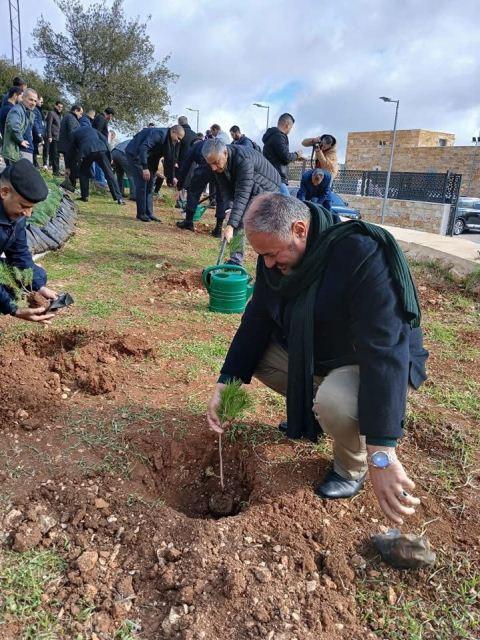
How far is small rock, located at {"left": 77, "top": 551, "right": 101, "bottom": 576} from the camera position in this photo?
6.15 ft

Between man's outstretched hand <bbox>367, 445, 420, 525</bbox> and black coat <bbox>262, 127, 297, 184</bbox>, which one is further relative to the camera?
black coat <bbox>262, 127, 297, 184</bbox>

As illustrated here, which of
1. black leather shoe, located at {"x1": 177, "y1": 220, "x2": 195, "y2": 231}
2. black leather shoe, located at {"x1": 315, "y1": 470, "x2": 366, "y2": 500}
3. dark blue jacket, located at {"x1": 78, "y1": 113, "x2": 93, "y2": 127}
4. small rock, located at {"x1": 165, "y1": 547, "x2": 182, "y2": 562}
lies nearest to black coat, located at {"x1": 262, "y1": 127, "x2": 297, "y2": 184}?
black leather shoe, located at {"x1": 177, "y1": 220, "x2": 195, "y2": 231}

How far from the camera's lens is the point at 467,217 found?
18.2 meters

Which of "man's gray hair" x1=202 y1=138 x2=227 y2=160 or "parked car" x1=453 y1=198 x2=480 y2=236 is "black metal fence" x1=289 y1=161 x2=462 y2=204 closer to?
"parked car" x1=453 y1=198 x2=480 y2=236

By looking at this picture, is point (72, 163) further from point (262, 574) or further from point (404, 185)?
point (404, 185)

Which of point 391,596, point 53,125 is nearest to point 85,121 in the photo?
point 53,125

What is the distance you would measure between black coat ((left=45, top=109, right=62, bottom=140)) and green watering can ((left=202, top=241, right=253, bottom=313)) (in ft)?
29.8

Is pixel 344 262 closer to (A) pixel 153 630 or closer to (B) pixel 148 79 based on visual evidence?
(A) pixel 153 630

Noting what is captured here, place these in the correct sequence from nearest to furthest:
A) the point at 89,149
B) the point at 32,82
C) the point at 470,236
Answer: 1. the point at 89,149
2. the point at 470,236
3. the point at 32,82

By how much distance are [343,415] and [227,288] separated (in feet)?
8.98

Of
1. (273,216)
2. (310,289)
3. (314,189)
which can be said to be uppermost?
(314,189)

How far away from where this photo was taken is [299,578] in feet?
6.17

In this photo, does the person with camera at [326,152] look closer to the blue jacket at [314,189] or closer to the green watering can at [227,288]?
the blue jacket at [314,189]

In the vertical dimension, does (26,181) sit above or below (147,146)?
below
